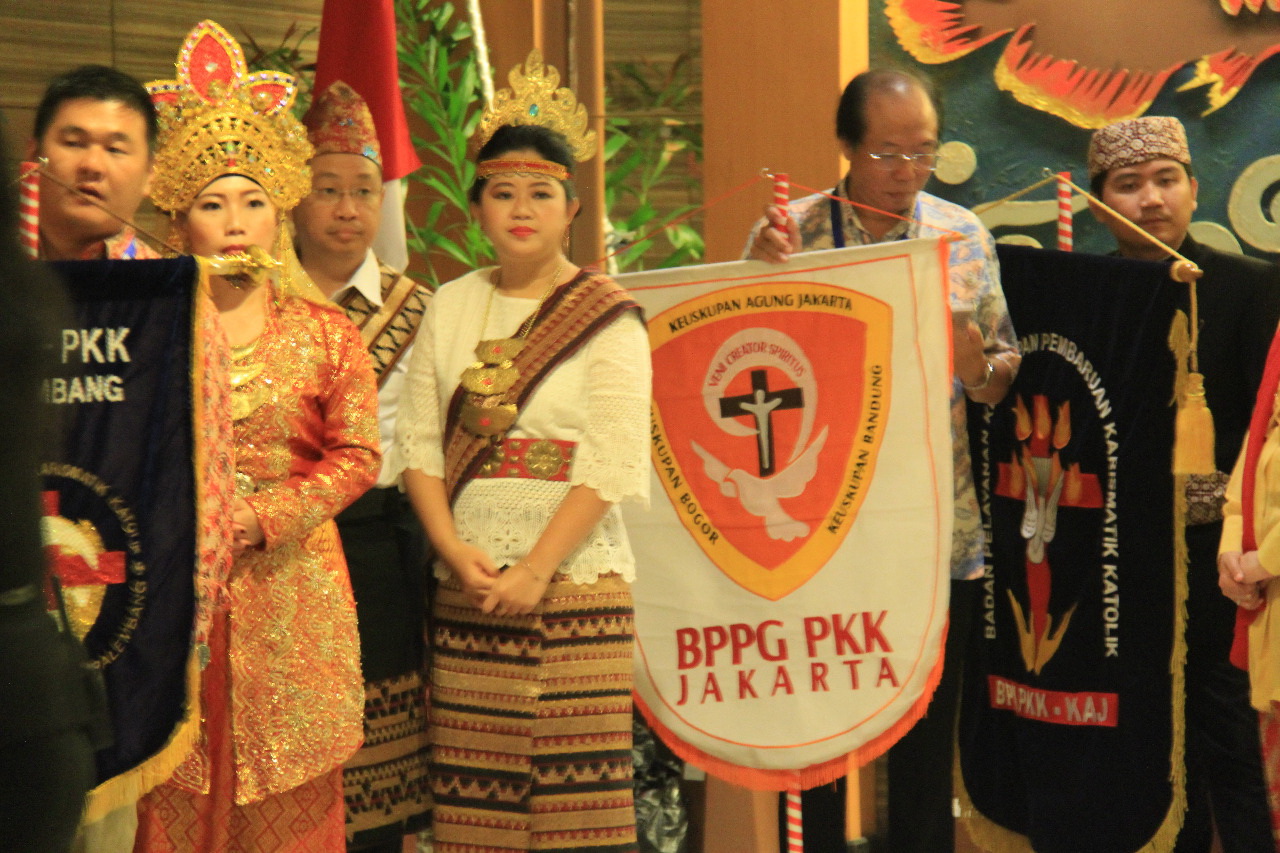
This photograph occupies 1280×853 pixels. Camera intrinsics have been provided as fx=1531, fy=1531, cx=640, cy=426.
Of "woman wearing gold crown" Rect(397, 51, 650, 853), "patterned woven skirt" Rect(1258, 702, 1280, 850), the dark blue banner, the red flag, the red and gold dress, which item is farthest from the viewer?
the red flag

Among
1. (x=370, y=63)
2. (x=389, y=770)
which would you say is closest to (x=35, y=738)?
(x=389, y=770)

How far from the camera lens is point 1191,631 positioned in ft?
9.87

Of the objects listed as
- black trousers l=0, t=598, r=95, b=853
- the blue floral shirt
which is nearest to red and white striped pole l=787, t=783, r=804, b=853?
the blue floral shirt

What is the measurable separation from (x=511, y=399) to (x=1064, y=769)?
135cm

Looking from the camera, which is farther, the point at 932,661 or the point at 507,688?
the point at 932,661

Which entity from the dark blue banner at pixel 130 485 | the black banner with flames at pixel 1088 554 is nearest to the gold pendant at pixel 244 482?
the dark blue banner at pixel 130 485

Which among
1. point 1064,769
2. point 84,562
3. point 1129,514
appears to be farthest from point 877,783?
point 84,562

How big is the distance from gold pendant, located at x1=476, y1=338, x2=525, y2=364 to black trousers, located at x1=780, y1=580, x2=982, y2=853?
1.03 metres

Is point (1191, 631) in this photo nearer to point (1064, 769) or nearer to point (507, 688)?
point (1064, 769)

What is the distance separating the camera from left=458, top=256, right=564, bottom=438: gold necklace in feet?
8.91

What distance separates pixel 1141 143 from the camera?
3139mm

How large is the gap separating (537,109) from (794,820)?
58.2 inches

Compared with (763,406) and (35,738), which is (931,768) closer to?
(763,406)

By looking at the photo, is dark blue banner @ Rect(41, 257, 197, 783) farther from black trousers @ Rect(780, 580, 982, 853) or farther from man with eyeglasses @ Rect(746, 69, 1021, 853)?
black trousers @ Rect(780, 580, 982, 853)
